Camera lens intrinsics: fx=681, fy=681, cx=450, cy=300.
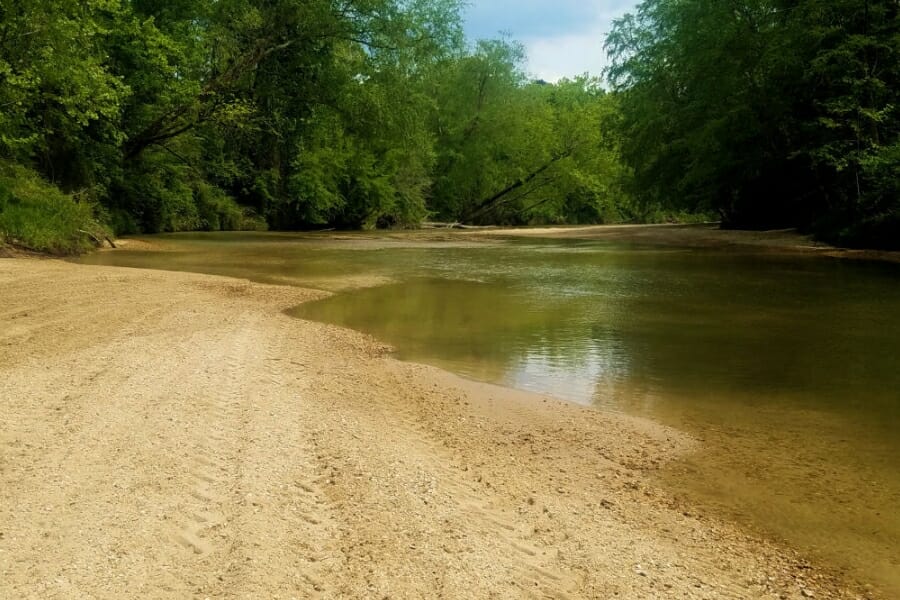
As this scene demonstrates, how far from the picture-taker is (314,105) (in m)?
28.7

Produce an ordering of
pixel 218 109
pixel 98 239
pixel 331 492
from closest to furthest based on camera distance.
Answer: pixel 331 492 → pixel 98 239 → pixel 218 109

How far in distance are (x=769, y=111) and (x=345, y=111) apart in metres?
17.3

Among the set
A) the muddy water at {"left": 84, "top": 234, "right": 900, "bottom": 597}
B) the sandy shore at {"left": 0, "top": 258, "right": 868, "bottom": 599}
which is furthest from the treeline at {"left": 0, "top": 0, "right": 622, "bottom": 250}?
the sandy shore at {"left": 0, "top": 258, "right": 868, "bottom": 599}

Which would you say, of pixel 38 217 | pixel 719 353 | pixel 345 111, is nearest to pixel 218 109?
pixel 345 111

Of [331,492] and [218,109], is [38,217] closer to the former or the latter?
[218,109]

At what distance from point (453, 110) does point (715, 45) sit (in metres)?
28.3

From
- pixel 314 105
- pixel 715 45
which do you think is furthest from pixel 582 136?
pixel 314 105

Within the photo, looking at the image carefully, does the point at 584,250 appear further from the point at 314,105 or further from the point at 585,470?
the point at 585,470

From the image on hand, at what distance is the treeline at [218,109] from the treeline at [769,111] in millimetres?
6648

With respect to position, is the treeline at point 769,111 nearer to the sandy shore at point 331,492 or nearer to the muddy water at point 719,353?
the muddy water at point 719,353

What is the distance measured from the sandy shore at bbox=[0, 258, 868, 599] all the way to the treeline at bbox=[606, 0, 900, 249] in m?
19.4

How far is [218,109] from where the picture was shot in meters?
25.6

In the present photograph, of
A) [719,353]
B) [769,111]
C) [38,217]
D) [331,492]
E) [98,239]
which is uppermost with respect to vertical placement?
[769,111]

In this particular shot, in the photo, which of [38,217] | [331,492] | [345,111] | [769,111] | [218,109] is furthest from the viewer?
[345,111]
